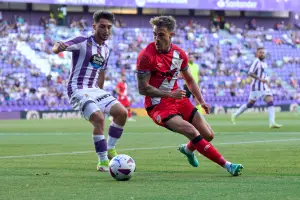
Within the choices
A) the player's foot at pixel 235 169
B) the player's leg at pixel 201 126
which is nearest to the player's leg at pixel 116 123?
the player's leg at pixel 201 126

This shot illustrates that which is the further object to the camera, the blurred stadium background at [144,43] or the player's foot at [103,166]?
the blurred stadium background at [144,43]

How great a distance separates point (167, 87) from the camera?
36.3 feet

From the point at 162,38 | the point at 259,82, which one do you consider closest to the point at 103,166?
the point at 162,38

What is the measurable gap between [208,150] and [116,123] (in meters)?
2.34

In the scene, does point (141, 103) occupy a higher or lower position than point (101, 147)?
lower

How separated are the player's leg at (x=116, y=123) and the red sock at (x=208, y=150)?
72.9 inches

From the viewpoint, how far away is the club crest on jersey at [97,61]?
1212cm

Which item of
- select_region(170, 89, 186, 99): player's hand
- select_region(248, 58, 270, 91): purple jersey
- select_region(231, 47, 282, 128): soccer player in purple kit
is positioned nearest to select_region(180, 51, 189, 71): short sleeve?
select_region(170, 89, 186, 99): player's hand

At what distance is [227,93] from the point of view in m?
47.9

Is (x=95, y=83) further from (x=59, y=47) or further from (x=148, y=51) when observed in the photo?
(x=148, y=51)

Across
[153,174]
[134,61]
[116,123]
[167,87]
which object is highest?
[167,87]

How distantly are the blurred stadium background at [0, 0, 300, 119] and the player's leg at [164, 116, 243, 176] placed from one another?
2985 cm

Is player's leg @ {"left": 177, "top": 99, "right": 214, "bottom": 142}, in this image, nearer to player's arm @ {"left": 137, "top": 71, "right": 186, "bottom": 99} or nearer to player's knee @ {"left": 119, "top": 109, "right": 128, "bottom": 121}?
player's arm @ {"left": 137, "top": 71, "right": 186, "bottom": 99}

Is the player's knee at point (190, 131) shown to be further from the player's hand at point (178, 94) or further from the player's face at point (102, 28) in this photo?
the player's face at point (102, 28)
